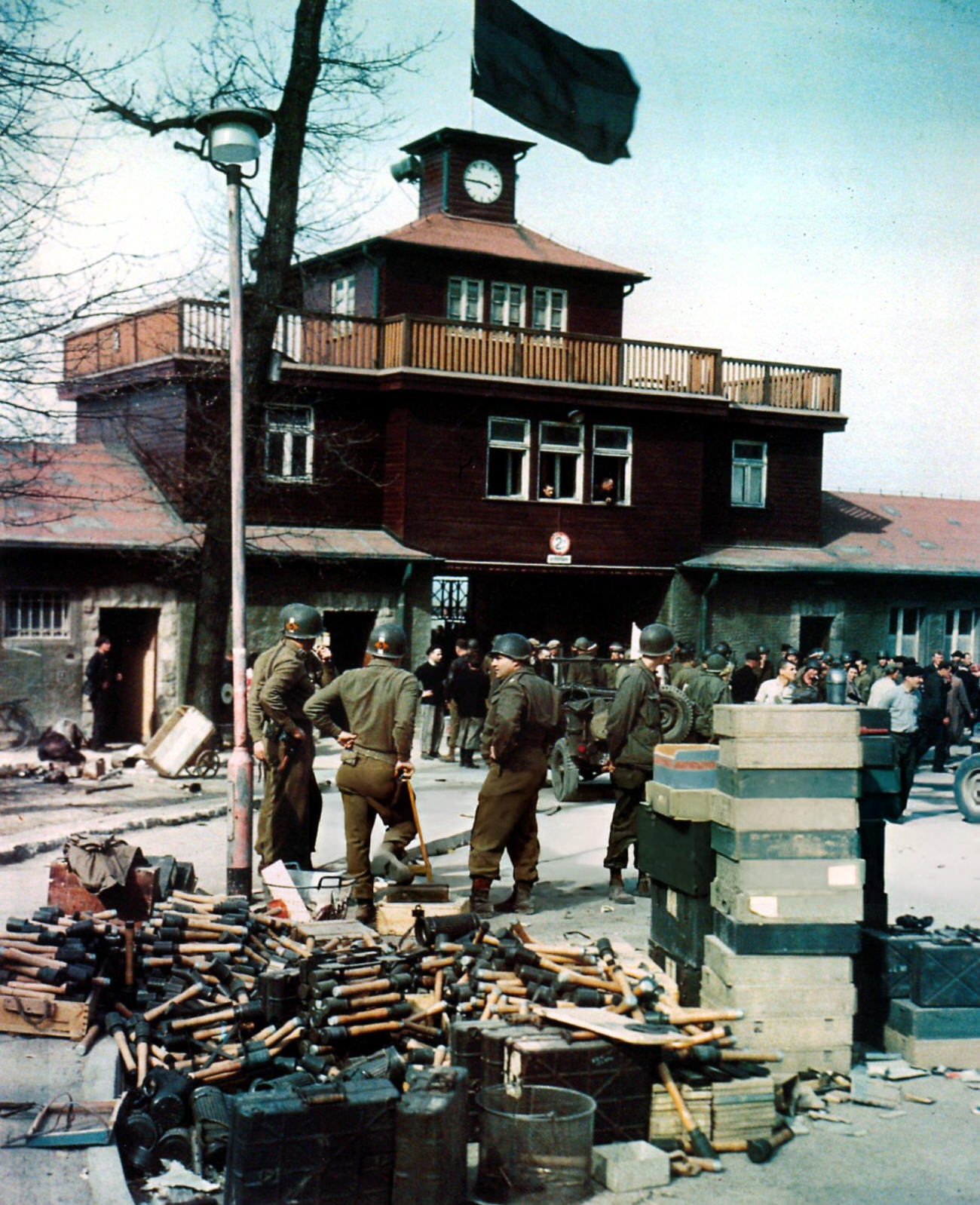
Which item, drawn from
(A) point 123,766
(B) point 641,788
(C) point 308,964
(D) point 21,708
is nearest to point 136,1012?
(C) point 308,964

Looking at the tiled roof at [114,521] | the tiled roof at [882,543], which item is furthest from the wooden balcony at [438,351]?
the tiled roof at [882,543]

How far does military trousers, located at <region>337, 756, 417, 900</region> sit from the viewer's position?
9703 millimetres

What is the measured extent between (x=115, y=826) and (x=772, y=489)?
21.7m

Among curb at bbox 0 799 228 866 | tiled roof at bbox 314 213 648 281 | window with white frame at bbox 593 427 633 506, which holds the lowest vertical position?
curb at bbox 0 799 228 866

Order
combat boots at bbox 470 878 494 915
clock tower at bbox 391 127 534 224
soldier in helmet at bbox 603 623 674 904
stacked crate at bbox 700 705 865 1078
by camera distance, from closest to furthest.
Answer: stacked crate at bbox 700 705 865 1078 → combat boots at bbox 470 878 494 915 → soldier in helmet at bbox 603 623 674 904 → clock tower at bbox 391 127 534 224

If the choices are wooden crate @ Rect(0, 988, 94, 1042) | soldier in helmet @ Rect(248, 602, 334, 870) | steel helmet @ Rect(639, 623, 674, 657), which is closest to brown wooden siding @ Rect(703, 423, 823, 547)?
steel helmet @ Rect(639, 623, 674, 657)

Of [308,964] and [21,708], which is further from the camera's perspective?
[21,708]

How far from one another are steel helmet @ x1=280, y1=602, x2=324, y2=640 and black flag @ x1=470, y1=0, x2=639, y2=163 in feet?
15.0

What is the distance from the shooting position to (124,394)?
2675cm

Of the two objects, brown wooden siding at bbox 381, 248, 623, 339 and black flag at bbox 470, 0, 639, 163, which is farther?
brown wooden siding at bbox 381, 248, 623, 339

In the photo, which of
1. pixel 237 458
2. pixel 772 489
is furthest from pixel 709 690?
pixel 772 489

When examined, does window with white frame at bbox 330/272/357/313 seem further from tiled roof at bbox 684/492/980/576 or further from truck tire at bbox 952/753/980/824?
truck tire at bbox 952/753/980/824

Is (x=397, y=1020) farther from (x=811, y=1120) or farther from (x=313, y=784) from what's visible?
(x=313, y=784)

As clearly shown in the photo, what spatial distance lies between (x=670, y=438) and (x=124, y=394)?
1187 cm
